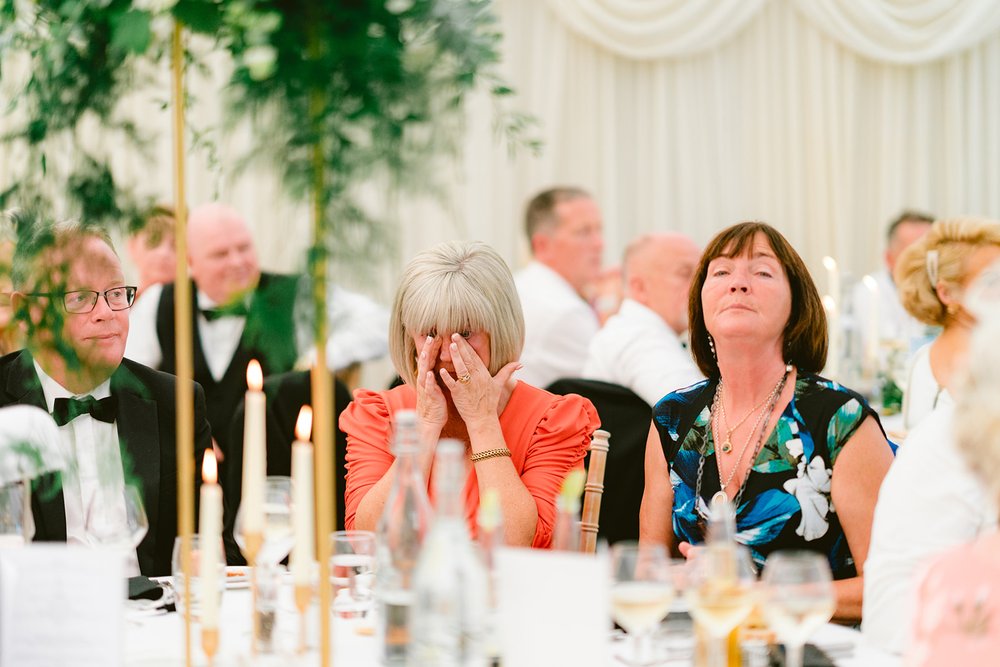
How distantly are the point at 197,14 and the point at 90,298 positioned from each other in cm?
73

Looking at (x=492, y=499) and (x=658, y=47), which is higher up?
(x=658, y=47)

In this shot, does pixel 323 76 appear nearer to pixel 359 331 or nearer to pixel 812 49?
pixel 359 331

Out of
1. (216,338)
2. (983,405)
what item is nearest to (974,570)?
(983,405)

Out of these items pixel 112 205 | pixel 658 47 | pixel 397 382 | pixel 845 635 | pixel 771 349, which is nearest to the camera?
pixel 112 205

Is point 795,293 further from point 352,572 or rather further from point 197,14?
point 197,14

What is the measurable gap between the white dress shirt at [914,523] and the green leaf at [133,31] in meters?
1.24

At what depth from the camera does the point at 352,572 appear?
1839 millimetres

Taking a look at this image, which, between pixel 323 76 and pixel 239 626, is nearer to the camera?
pixel 323 76

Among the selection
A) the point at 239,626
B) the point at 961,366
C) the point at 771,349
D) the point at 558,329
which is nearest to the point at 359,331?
the point at 558,329

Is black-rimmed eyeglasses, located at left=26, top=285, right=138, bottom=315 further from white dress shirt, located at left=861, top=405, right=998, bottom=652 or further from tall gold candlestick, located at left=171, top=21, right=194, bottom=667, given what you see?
white dress shirt, located at left=861, top=405, right=998, bottom=652

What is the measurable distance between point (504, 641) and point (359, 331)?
3316 mm

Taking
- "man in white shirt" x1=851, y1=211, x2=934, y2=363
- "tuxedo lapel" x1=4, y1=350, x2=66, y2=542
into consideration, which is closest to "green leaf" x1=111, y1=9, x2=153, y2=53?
"tuxedo lapel" x1=4, y1=350, x2=66, y2=542

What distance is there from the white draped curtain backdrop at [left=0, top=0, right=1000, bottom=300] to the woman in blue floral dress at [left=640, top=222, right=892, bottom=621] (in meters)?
4.00

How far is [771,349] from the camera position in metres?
2.56
